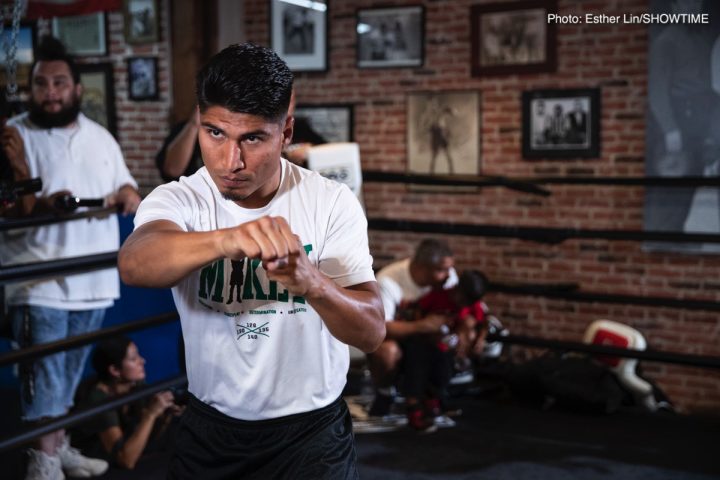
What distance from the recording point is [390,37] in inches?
209

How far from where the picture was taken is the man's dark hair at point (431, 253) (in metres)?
4.02

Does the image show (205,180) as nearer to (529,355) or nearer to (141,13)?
(529,355)

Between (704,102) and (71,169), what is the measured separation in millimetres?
3238

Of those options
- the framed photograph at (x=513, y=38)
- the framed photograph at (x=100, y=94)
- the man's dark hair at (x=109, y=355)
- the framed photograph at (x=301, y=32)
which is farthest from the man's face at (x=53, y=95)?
the framed photograph at (x=100, y=94)

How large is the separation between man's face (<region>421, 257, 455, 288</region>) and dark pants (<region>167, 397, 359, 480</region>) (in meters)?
2.50

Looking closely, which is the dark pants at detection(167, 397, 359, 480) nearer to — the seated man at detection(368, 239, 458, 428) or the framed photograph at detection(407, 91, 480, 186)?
the seated man at detection(368, 239, 458, 428)

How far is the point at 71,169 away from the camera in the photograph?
319 cm

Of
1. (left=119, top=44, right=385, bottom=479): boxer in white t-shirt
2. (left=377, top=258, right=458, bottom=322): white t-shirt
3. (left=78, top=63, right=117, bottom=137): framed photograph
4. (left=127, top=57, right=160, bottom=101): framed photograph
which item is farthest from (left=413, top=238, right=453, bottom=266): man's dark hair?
(left=78, top=63, right=117, bottom=137): framed photograph

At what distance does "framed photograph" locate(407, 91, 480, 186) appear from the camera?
201 inches

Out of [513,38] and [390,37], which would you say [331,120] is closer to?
[390,37]

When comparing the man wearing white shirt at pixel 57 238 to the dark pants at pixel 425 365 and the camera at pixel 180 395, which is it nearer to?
the camera at pixel 180 395

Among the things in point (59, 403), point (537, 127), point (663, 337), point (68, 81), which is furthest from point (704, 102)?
point (59, 403)

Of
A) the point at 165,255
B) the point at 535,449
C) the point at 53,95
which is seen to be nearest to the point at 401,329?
the point at 535,449

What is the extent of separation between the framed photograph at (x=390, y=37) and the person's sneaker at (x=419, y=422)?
7.71 feet
